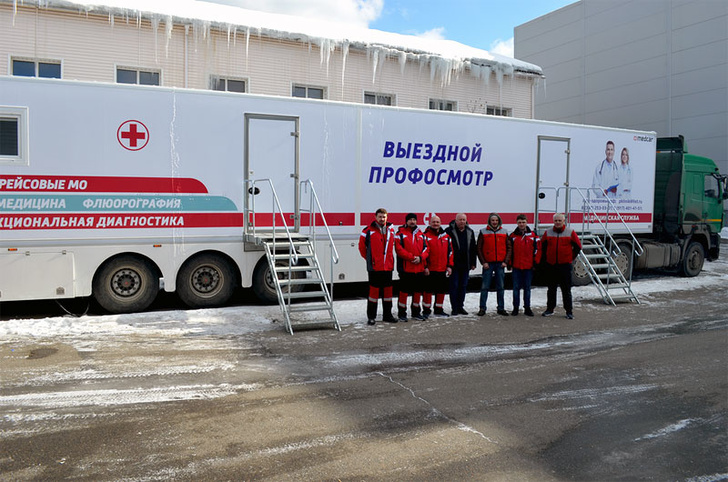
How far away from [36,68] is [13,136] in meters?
6.94

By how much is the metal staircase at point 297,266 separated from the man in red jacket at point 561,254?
3.44 metres

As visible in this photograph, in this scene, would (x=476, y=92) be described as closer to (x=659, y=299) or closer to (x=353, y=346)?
(x=659, y=299)

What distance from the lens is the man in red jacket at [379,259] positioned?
8.98 meters

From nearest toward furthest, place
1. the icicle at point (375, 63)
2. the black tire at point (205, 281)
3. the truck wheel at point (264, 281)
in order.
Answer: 1. the black tire at point (205, 281)
2. the truck wheel at point (264, 281)
3. the icicle at point (375, 63)

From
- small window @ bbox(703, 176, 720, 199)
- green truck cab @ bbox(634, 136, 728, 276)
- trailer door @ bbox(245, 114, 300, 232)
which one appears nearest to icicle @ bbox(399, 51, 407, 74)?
green truck cab @ bbox(634, 136, 728, 276)

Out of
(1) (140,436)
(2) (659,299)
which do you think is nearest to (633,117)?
(2) (659,299)

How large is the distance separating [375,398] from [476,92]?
16094 millimetres

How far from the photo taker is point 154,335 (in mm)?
7883

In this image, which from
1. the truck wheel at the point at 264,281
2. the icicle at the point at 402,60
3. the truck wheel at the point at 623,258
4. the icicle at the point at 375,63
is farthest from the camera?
the icicle at the point at 402,60

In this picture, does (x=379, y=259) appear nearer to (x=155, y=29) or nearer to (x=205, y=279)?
(x=205, y=279)

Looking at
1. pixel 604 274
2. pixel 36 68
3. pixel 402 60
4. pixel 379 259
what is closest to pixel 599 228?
pixel 604 274

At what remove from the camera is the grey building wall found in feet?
94.4

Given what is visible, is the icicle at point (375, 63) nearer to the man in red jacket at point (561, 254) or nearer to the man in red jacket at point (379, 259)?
the man in red jacket at point (561, 254)

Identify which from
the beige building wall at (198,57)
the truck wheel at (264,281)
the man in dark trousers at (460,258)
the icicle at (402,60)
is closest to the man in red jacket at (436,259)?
the man in dark trousers at (460,258)
